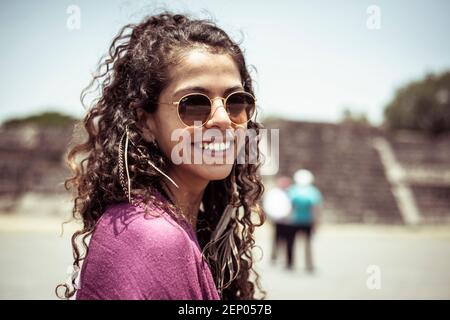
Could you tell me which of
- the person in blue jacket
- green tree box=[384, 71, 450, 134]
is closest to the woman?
the person in blue jacket

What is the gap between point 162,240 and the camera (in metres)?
1.21

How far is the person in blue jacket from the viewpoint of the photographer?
8.12m

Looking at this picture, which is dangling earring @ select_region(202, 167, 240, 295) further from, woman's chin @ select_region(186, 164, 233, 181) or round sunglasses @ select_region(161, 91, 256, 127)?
round sunglasses @ select_region(161, 91, 256, 127)

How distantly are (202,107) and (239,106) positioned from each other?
168 mm

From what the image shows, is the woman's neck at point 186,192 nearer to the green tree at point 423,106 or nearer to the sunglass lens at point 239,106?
the sunglass lens at point 239,106

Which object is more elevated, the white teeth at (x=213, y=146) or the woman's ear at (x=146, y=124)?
the woman's ear at (x=146, y=124)

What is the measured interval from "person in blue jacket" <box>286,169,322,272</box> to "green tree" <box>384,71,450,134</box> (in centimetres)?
2962

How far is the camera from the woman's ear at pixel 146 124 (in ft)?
5.24

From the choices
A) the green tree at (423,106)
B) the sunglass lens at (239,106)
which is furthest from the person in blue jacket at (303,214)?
the green tree at (423,106)

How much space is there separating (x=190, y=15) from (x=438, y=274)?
786 cm

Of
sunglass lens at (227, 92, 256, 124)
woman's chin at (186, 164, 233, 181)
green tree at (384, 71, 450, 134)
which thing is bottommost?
woman's chin at (186, 164, 233, 181)

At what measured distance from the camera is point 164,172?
1.58m

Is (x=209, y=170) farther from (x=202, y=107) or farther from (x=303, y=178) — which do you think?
(x=303, y=178)

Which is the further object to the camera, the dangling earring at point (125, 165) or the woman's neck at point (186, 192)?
the woman's neck at point (186, 192)
